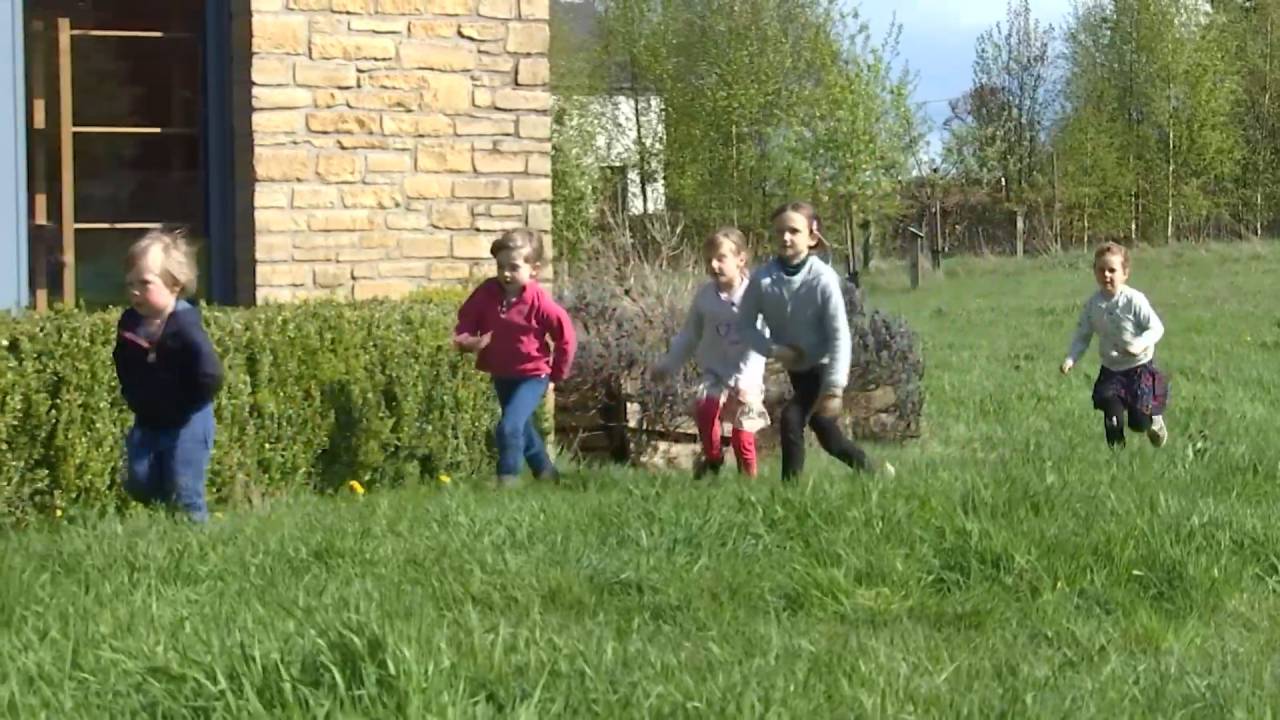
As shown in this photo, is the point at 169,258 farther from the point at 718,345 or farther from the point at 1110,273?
the point at 1110,273

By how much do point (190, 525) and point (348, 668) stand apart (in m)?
2.38

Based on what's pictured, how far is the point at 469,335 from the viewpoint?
7.79 m

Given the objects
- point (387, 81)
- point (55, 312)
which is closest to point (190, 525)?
point (55, 312)

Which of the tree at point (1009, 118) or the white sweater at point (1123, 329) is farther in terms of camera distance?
the tree at point (1009, 118)

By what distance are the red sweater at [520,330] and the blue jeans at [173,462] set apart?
76.4 inches

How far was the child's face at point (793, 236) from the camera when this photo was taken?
24.5 ft

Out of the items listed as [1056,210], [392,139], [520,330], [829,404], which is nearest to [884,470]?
[829,404]

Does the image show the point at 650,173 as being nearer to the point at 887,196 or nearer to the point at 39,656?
the point at 887,196

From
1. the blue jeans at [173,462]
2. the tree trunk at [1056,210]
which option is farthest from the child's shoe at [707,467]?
the tree trunk at [1056,210]

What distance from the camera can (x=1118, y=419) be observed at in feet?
30.6

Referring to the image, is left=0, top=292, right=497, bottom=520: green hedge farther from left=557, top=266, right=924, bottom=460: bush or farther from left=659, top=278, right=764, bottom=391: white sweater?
left=557, top=266, right=924, bottom=460: bush

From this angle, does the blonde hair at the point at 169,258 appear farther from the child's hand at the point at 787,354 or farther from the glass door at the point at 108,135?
→ the child's hand at the point at 787,354

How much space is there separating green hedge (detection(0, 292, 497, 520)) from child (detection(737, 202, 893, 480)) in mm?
1669

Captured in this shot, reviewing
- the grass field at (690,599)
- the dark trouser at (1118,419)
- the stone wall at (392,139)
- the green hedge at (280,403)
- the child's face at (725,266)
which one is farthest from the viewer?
the dark trouser at (1118,419)
